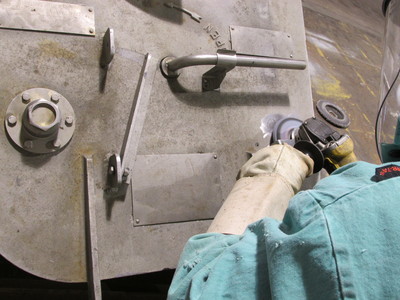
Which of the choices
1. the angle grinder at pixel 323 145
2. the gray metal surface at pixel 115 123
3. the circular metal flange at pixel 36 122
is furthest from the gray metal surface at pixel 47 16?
the angle grinder at pixel 323 145

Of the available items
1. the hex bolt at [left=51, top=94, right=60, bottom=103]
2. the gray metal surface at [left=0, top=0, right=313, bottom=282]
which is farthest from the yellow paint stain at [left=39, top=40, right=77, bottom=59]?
the hex bolt at [left=51, top=94, right=60, bottom=103]

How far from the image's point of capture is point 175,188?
112cm

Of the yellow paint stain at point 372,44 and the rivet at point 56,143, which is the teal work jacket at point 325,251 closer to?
the rivet at point 56,143

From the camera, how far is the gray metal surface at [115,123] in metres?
0.96

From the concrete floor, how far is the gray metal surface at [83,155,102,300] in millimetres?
1494

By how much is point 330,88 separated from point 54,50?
6.36ft

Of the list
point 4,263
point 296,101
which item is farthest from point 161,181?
point 4,263

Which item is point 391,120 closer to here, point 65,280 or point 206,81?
point 206,81

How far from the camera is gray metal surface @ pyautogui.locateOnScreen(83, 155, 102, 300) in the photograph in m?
0.96

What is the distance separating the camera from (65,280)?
3.23 ft

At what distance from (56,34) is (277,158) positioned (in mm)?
636

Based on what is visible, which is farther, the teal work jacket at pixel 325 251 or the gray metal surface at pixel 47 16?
the gray metal surface at pixel 47 16

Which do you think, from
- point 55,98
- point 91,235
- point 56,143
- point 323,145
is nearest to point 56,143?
point 56,143

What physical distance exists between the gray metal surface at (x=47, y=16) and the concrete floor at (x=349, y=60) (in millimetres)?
1452
